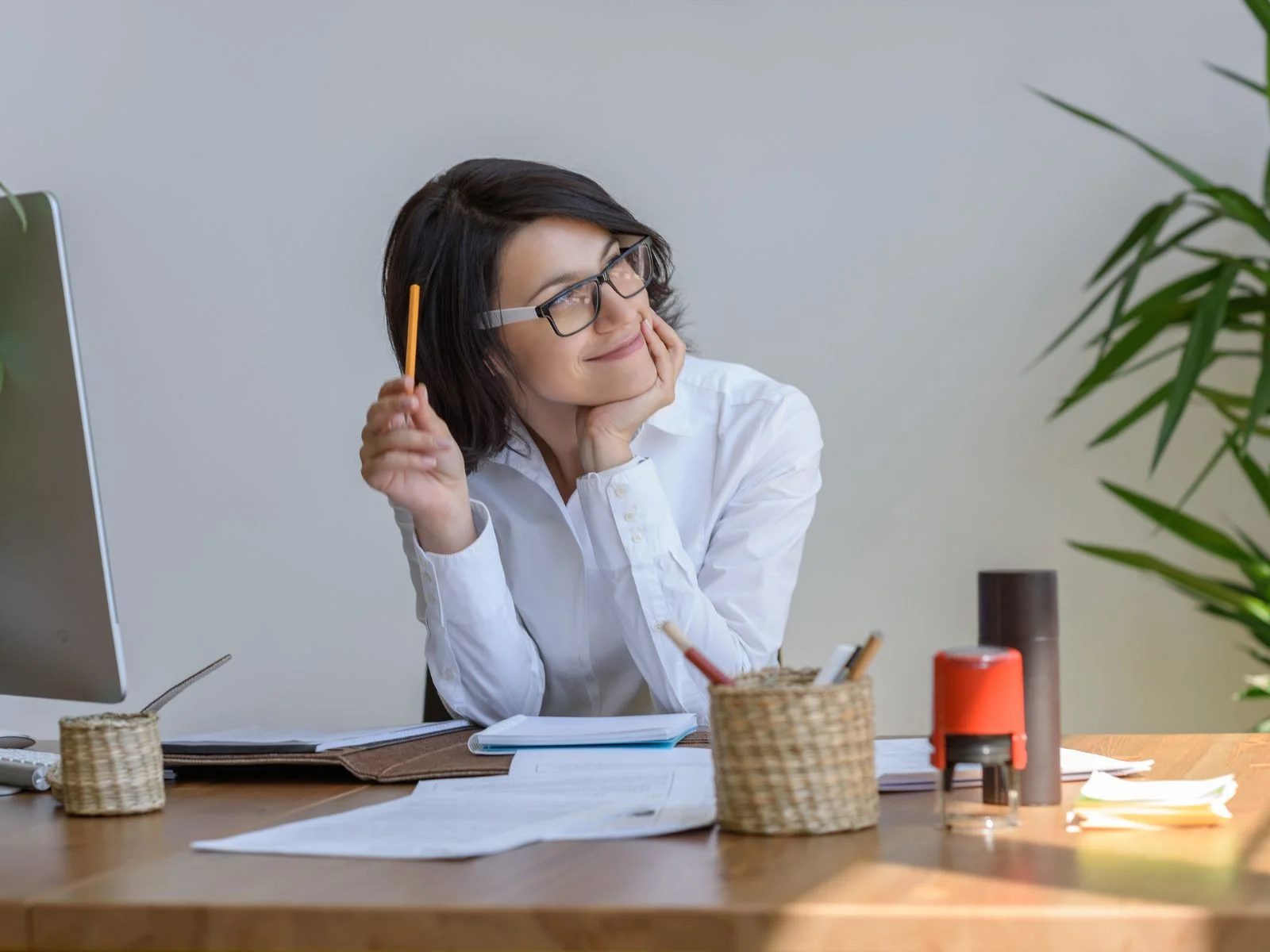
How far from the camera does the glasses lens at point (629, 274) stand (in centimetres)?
172

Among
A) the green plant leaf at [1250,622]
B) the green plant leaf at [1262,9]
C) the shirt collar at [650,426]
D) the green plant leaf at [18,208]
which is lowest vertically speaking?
the green plant leaf at [1250,622]

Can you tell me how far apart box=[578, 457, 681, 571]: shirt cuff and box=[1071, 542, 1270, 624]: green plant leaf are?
0.75 meters

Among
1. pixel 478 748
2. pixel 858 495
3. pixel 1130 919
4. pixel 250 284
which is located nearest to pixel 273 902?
pixel 1130 919

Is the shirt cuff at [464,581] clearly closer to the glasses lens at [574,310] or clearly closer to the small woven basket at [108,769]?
A: the glasses lens at [574,310]

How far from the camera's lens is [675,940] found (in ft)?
2.18

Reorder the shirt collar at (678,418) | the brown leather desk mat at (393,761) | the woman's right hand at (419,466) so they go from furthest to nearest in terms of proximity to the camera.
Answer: the shirt collar at (678,418), the woman's right hand at (419,466), the brown leather desk mat at (393,761)

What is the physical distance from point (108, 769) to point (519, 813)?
1.16 ft

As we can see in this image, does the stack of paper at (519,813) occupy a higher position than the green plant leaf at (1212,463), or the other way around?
the green plant leaf at (1212,463)

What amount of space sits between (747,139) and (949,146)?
437 mm

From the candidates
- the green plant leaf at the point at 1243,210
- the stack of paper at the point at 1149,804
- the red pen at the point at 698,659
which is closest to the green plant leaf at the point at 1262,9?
the green plant leaf at the point at 1243,210

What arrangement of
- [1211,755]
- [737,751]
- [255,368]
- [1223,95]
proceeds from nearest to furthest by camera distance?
1. [737,751]
2. [1211,755]
3. [1223,95]
4. [255,368]

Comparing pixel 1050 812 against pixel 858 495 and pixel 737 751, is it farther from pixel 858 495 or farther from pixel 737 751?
pixel 858 495

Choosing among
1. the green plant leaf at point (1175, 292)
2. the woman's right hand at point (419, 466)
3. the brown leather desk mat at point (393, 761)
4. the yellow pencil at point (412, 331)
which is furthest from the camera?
the green plant leaf at point (1175, 292)

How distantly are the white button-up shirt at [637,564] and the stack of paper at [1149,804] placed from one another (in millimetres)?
600
